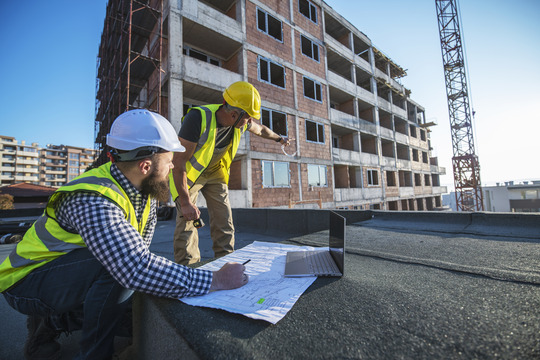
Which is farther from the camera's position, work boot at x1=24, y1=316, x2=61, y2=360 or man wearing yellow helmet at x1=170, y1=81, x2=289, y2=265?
man wearing yellow helmet at x1=170, y1=81, x2=289, y2=265

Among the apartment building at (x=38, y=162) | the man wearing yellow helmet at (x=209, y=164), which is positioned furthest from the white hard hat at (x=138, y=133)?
the apartment building at (x=38, y=162)

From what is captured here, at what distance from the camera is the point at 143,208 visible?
56.4 inches

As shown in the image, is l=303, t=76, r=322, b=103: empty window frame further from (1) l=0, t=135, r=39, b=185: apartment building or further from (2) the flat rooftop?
(1) l=0, t=135, r=39, b=185: apartment building

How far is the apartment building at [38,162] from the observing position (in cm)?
7556

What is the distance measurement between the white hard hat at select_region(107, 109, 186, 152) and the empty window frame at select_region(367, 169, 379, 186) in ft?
59.4

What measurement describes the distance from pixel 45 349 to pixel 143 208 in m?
0.85

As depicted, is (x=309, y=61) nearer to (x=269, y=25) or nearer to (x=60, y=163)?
(x=269, y=25)

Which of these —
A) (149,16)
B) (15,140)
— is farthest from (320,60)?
(15,140)

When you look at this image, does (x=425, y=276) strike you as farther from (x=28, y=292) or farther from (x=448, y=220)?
(x=448, y=220)

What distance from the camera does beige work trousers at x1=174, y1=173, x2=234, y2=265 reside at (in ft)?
7.34

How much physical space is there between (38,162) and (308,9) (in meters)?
108

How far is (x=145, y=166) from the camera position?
4.42ft

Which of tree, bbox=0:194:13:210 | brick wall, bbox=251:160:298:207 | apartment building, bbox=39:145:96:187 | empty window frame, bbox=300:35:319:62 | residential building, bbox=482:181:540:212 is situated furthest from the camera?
apartment building, bbox=39:145:96:187

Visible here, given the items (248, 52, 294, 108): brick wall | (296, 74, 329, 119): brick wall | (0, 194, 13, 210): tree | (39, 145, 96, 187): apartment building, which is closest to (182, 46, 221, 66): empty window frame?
(248, 52, 294, 108): brick wall
